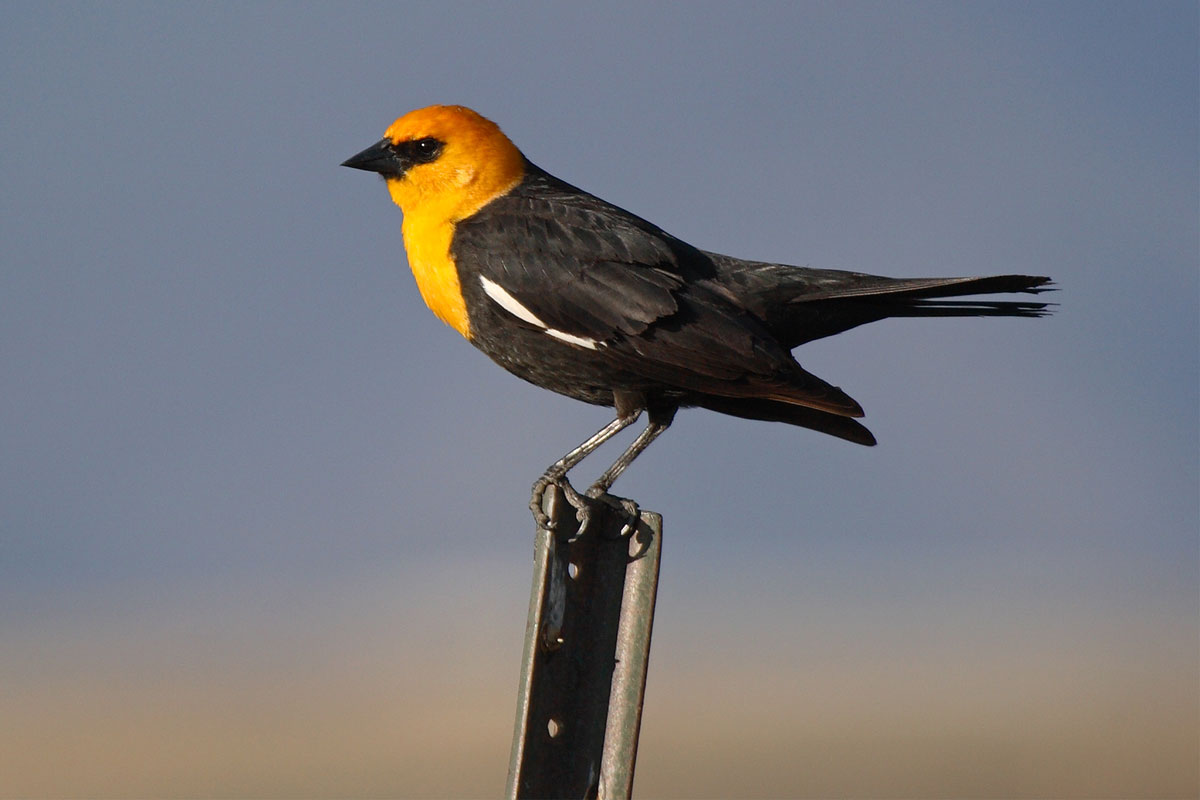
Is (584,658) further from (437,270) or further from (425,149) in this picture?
(425,149)

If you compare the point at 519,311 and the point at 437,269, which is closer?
the point at 519,311

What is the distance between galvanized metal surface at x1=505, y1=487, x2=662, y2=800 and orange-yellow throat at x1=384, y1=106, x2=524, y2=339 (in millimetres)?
1924

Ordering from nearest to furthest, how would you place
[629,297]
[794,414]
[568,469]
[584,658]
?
[584,658] → [568,469] → [629,297] → [794,414]

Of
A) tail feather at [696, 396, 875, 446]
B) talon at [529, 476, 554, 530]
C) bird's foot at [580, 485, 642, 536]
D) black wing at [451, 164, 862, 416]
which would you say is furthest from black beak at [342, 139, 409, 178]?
bird's foot at [580, 485, 642, 536]

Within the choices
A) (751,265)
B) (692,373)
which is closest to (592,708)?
(692,373)

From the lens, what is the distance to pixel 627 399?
15.8 ft

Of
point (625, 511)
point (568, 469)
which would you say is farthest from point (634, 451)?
point (625, 511)

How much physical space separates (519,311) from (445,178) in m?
0.91

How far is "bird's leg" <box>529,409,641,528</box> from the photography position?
3551mm

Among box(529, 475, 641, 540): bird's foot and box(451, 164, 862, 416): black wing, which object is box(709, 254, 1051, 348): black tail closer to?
box(451, 164, 862, 416): black wing

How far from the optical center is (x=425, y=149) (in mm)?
5426

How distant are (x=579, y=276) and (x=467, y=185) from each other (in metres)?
0.85

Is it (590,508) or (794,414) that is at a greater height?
(794,414)

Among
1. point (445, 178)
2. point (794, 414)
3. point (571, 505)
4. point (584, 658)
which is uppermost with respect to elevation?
point (445, 178)
